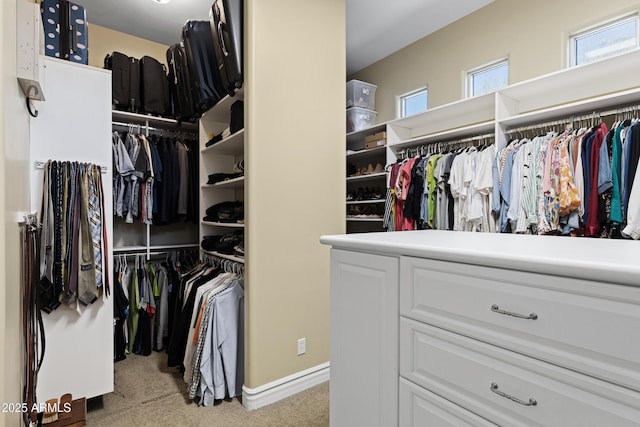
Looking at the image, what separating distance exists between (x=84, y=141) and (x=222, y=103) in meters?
1.02

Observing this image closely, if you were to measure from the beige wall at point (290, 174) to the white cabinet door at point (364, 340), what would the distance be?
80 centimetres

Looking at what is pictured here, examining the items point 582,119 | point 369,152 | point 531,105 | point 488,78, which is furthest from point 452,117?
point 582,119

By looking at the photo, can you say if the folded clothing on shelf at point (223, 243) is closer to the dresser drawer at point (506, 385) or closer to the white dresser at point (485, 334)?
the white dresser at point (485, 334)

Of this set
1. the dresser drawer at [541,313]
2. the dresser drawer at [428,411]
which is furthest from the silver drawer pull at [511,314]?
the dresser drawer at [428,411]

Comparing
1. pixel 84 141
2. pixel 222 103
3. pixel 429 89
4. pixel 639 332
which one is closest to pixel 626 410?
pixel 639 332

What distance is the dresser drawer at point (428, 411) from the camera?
93 cm

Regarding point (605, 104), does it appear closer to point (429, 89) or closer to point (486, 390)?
point (429, 89)

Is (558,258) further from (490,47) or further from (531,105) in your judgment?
(490,47)

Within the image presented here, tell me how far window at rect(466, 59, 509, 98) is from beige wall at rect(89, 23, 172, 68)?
2990 mm

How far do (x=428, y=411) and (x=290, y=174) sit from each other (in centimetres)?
154

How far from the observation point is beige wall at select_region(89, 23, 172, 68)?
318 cm

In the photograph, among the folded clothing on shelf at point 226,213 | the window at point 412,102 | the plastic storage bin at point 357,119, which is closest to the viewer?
the folded clothing on shelf at point 226,213

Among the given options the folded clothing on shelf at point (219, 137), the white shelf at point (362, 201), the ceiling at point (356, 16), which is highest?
the ceiling at point (356, 16)

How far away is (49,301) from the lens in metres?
1.75
